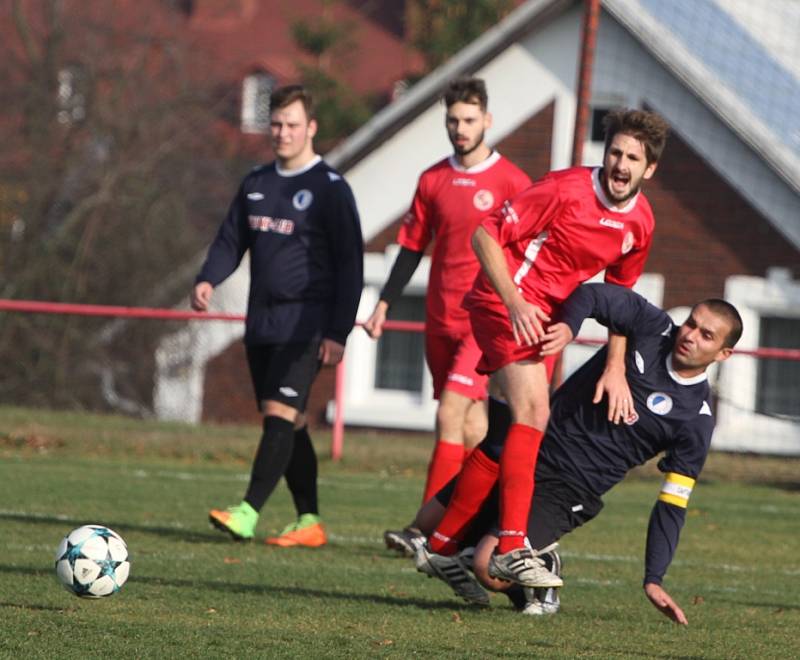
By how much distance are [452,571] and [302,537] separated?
2.20 meters

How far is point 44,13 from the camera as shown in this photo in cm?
2641

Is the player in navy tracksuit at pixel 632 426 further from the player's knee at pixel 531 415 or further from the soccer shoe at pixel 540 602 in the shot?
the player's knee at pixel 531 415

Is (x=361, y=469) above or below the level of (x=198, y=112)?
below

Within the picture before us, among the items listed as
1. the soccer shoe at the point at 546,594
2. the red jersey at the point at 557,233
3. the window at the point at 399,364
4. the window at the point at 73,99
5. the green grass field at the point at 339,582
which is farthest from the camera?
the window at the point at 73,99

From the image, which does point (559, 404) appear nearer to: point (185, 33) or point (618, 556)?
point (618, 556)

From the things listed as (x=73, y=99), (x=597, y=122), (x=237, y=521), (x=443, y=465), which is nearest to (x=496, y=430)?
(x=443, y=465)

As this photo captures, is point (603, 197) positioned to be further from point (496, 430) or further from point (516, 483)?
point (516, 483)

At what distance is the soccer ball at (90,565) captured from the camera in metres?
5.72

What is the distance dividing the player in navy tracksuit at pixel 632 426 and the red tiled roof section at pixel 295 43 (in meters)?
35.1

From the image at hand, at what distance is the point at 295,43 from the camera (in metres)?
41.0

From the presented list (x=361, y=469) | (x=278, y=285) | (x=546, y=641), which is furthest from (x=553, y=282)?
(x=361, y=469)

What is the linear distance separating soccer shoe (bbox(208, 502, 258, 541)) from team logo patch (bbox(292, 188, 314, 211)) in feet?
5.29

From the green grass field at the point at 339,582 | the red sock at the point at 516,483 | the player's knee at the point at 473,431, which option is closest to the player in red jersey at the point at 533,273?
the red sock at the point at 516,483

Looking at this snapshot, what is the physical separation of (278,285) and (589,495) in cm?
258
